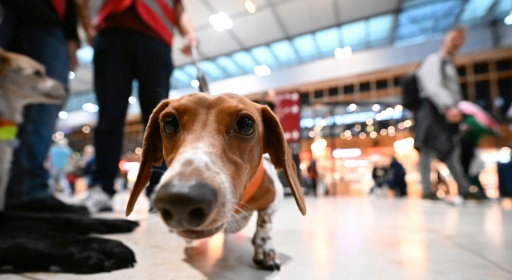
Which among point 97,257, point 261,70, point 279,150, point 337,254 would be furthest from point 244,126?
point 261,70

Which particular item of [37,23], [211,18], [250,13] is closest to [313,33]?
[250,13]

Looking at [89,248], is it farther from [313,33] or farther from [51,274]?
[313,33]

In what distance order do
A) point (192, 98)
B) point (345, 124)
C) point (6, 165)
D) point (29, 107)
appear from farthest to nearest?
point (345, 124), point (29, 107), point (6, 165), point (192, 98)

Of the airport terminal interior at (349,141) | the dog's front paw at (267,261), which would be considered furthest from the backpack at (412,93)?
the dog's front paw at (267,261)

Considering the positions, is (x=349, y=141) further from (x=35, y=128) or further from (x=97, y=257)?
(x=97, y=257)

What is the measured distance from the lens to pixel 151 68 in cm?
154

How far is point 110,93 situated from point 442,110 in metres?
2.93

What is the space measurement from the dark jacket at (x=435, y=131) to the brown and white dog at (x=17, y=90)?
126 inches

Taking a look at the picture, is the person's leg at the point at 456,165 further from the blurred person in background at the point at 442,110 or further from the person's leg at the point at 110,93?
the person's leg at the point at 110,93

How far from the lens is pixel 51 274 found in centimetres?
88

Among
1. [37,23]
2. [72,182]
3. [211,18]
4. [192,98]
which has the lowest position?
Result: [72,182]

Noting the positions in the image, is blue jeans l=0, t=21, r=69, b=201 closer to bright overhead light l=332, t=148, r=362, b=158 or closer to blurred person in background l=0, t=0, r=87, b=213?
blurred person in background l=0, t=0, r=87, b=213

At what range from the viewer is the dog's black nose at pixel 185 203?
543 millimetres

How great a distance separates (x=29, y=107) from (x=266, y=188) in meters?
1.61
